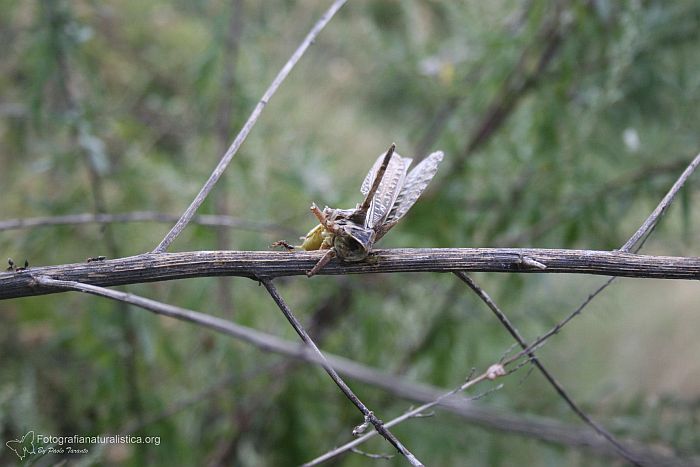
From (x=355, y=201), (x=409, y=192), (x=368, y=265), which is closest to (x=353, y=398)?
(x=368, y=265)

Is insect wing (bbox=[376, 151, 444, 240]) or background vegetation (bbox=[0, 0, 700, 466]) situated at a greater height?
background vegetation (bbox=[0, 0, 700, 466])

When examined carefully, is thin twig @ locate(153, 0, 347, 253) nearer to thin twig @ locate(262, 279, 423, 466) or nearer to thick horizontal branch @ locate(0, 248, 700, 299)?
A: thick horizontal branch @ locate(0, 248, 700, 299)

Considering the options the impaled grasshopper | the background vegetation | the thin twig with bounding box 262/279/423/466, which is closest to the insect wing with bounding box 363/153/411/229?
the impaled grasshopper

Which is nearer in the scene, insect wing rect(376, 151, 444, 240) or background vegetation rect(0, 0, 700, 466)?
insect wing rect(376, 151, 444, 240)

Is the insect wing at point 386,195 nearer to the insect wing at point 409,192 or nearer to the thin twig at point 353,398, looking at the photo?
the insect wing at point 409,192

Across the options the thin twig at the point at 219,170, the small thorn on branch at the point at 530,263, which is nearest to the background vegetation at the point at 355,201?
the thin twig at the point at 219,170

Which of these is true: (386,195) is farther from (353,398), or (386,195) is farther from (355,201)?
(355,201)

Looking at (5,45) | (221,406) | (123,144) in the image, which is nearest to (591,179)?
(221,406)
